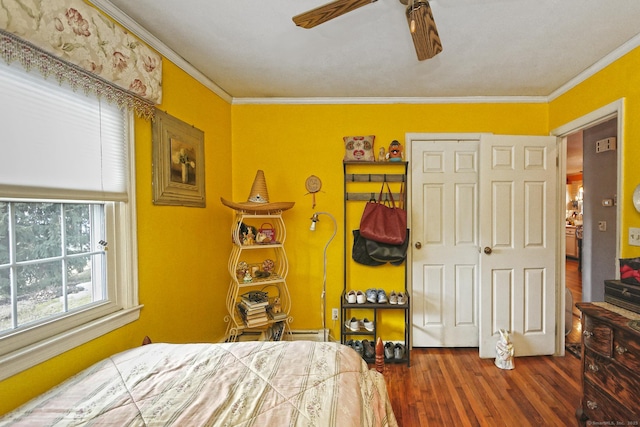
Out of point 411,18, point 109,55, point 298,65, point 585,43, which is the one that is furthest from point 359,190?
point 109,55

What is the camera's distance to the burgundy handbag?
235 cm

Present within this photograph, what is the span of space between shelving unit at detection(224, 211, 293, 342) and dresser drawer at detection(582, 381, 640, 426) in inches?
79.7

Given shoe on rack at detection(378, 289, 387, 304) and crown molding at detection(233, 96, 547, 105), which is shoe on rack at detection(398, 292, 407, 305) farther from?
crown molding at detection(233, 96, 547, 105)

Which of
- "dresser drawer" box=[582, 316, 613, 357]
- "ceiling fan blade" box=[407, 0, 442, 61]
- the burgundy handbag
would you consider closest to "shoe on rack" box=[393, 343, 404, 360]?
the burgundy handbag

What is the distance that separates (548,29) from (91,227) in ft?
9.22

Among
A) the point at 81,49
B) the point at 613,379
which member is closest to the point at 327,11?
the point at 81,49

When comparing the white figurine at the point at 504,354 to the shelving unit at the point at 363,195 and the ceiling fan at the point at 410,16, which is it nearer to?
the shelving unit at the point at 363,195

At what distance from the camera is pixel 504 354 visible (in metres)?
2.21

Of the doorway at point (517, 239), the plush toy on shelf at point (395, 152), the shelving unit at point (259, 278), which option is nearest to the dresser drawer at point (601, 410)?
the doorway at point (517, 239)

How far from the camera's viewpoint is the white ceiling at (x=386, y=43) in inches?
55.0

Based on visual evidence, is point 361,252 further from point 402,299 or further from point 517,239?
point 517,239

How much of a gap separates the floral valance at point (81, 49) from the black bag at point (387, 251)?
195 cm

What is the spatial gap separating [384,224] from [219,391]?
177 centimetres

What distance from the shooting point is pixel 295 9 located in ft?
4.60
